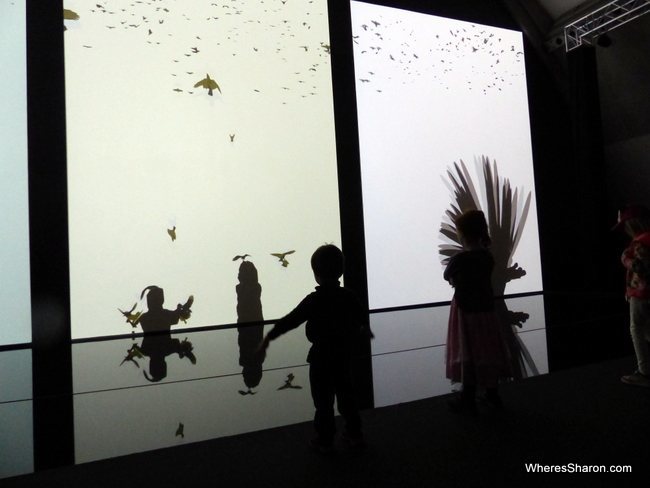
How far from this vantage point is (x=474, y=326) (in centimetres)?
192

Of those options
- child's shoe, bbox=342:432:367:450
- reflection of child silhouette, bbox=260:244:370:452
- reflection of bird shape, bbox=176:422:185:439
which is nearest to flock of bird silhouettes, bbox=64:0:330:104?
reflection of bird shape, bbox=176:422:185:439

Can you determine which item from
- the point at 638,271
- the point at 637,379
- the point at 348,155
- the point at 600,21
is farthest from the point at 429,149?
the point at 637,379

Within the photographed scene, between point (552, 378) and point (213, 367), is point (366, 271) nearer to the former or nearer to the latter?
point (213, 367)

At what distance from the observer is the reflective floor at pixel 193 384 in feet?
6.17

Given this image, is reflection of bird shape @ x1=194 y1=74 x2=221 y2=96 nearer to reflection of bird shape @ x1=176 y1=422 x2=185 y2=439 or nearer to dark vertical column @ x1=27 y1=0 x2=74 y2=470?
dark vertical column @ x1=27 y1=0 x2=74 y2=470

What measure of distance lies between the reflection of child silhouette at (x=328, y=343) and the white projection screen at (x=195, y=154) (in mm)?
2942

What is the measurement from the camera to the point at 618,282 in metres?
6.21

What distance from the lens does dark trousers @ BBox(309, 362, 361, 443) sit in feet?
5.23

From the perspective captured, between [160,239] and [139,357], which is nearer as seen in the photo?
[139,357]

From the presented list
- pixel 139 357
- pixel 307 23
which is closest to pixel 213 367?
pixel 139 357

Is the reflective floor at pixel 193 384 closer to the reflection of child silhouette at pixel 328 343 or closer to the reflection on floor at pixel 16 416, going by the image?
the reflection on floor at pixel 16 416

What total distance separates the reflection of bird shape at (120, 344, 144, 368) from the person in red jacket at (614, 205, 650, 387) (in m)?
2.88

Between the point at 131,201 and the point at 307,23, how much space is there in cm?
259

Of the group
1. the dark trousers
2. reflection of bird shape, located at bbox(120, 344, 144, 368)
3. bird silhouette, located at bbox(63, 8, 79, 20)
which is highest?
bird silhouette, located at bbox(63, 8, 79, 20)
